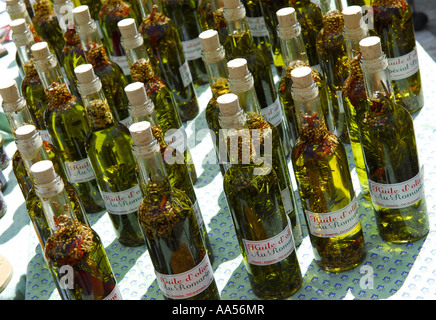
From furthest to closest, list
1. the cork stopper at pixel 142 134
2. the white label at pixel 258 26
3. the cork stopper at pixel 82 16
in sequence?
the white label at pixel 258 26 → the cork stopper at pixel 82 16 → the cork stopper at pixel 142 134

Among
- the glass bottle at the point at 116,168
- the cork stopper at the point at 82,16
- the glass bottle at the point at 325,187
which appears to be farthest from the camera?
the cork stopper at the point at 82,16

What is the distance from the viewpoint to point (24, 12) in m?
1.84

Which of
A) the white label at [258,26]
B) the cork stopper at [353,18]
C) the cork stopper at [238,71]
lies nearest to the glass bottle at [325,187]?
the cork stopper at [238,71]

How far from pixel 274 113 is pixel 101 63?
0.48 m

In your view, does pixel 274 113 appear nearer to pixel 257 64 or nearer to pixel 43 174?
pixel 257 64

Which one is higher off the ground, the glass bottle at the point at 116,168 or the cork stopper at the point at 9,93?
the cork stopper at the point at 9,93

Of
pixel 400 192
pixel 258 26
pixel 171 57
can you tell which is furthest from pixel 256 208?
pixel 258 26

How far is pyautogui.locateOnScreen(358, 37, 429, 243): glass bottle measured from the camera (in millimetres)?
1226

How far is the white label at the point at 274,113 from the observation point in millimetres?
1530

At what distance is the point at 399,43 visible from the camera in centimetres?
160

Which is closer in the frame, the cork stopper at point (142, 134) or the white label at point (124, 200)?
the cork stopper at point (142, 134)

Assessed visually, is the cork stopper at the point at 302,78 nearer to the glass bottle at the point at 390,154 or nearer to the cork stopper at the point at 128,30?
the glass bottle at the point at 390,154

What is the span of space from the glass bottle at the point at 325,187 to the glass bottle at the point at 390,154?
0.20ft
